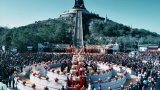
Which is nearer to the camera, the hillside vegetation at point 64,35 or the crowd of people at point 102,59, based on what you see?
the crowd of people at point 102,59

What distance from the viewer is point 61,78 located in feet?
93.4

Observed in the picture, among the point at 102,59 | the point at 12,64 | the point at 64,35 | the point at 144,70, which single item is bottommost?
the point at 144,70

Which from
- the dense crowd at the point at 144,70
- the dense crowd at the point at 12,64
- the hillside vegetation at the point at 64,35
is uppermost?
the hillside vegetation at the point at 64,35

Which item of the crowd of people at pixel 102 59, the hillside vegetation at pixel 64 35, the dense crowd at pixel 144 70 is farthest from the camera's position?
the hillside vegetation at pixel 64 35

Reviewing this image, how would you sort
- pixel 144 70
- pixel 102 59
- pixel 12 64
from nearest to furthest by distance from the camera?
pixel 144 70 < pixel 12 64 < pixel 102 59

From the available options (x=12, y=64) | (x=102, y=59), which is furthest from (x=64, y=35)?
(x=12, y=64)

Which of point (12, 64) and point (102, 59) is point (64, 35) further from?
point (12, 64)

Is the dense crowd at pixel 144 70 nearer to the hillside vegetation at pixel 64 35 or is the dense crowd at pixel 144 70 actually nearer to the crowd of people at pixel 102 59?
the crowd of people at pixel 102 59

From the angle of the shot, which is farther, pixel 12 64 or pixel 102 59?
pixel 102 59

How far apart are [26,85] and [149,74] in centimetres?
1627

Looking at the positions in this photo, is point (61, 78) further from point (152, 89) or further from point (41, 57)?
point (41, 57)

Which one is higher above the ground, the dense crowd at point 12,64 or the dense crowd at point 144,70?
the dense crowd at point 12,64

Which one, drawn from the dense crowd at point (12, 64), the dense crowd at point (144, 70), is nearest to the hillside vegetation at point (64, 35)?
the dense crowd at point (12, 64)

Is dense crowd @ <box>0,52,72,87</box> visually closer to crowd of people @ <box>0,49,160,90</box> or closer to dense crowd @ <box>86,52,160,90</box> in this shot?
crowd of people @ <box>0,49,160,90</box>
